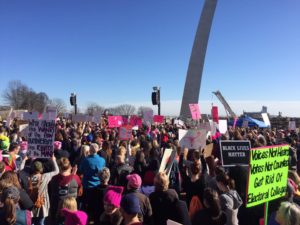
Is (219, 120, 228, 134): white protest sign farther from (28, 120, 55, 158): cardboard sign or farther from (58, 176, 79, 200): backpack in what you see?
(58, 176, 79, 200): backpack

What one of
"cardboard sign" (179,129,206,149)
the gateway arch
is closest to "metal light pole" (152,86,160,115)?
the gateway arch

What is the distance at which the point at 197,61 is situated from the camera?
34750 mm

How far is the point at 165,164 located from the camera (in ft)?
19.9

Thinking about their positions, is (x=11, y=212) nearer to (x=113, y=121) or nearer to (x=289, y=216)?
(x=289, y=216)

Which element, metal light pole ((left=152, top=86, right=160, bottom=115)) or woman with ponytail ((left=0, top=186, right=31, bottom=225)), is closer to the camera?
woman with ponytail ((left=0, top=186, right=31, bottom=225))

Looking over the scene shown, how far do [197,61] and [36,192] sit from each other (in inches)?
1224

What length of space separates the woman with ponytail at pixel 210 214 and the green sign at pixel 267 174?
38 cm

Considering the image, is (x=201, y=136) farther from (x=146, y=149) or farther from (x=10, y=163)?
(x=10, y=163)

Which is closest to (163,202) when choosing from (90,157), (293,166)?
(90,157)

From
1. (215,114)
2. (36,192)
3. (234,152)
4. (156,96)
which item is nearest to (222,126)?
(215,114)

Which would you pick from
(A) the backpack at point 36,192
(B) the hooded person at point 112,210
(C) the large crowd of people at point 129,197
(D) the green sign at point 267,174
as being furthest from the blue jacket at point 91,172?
(D) the green sign at point 267,174

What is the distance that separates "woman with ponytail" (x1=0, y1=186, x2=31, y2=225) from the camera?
12.1ft

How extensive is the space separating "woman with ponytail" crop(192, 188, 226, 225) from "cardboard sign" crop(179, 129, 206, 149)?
4.42m

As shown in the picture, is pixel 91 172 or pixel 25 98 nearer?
pixel 91 172
